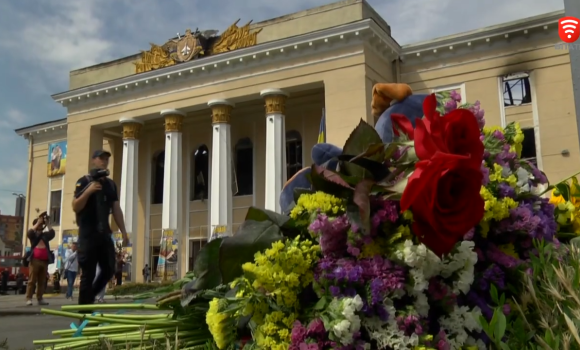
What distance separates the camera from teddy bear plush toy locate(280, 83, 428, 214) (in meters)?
1.55

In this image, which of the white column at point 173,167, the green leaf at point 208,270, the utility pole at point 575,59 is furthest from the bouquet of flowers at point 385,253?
the white column at point 173,167

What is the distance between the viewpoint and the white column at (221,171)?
20.0 m

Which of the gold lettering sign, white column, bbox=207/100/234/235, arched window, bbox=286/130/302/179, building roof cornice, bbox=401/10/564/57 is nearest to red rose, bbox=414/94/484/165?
building roof cornice, bbox=401/10/564/57

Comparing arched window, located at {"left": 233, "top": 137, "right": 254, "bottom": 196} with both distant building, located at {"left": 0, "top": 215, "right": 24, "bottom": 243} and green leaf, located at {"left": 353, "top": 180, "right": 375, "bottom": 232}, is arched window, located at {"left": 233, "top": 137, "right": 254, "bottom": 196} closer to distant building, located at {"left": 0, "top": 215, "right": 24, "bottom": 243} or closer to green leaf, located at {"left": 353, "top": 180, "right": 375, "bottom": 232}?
green leaf, located at {"left": 353, "top": 180, "right": 375, "bottom": 232}

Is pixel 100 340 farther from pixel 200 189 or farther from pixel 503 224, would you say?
pixel 200 189

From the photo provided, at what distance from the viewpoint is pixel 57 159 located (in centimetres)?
2745

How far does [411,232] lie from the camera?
117 centimetres

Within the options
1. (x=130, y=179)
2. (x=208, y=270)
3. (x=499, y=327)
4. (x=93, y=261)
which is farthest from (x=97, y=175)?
(x=130, y=179)

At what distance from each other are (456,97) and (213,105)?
19626 millimetres

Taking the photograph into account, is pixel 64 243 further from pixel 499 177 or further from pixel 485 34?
pixel 499 177

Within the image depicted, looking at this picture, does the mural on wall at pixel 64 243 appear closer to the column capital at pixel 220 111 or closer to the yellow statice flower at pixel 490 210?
the column capital at pixel 220 111

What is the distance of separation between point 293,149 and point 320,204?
2131cm

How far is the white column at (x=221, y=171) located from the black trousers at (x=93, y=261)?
1494 centimetres

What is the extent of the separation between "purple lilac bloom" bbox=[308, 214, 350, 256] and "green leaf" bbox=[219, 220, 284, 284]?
0.12 meters
